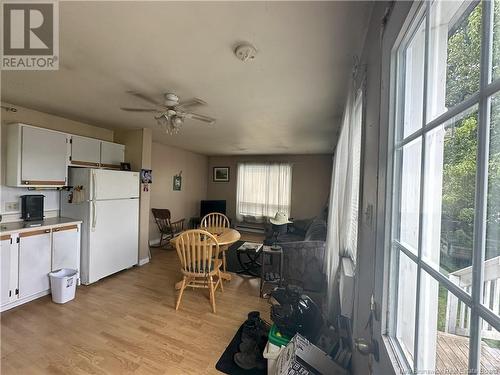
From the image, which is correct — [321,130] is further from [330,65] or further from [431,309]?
[431,309]

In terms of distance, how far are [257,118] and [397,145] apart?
2.37 metres

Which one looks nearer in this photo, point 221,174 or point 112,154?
point 112,154

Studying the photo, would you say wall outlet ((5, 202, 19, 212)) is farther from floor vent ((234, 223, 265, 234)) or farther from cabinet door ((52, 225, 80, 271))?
floor vent ((234, 223, 265, 234))

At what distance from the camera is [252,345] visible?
72.4 inches

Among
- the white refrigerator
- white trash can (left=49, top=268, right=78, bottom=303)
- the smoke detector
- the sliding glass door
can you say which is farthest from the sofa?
white trash can (left=49, top=268, right=78, bottom=303)

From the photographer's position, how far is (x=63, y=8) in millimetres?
1189

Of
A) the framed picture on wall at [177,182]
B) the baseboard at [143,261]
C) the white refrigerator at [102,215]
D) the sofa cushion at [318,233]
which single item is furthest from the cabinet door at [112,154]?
the sofa cushion at [318,233]

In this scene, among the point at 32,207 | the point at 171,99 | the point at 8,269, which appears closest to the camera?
the point at 171,99

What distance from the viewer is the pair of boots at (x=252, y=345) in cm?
172

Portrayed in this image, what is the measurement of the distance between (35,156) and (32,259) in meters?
1.22

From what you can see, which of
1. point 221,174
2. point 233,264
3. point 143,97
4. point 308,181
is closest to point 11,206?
point 143,97

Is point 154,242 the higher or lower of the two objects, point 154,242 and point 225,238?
the lower

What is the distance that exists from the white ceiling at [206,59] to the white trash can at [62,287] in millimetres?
2059

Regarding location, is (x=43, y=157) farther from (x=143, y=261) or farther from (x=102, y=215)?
(x=143, y=261)
